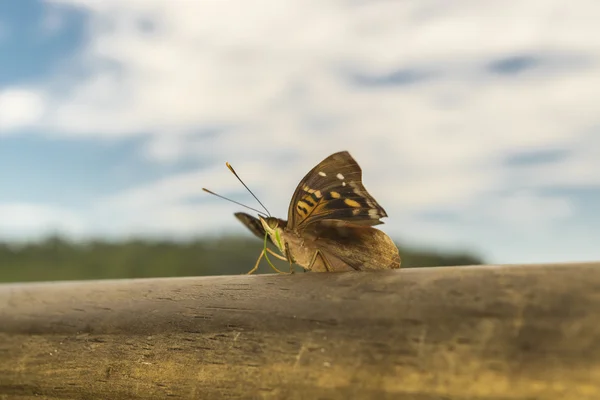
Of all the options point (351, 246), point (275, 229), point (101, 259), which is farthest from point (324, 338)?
point (101, 259)

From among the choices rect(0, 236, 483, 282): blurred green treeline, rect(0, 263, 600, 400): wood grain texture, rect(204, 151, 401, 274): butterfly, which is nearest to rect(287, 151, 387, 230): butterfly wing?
rect(204, 151, 401, 274): butterfly

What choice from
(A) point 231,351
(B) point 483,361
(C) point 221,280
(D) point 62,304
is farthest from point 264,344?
(D) point 62,304

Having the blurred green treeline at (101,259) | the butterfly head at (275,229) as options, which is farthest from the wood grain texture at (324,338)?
the blurred green treeline at (101,259)

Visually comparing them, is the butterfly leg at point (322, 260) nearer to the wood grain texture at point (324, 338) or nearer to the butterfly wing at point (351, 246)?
the butterfly wing at point (351, 246)

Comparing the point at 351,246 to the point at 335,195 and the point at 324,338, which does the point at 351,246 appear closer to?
the point at 335,195

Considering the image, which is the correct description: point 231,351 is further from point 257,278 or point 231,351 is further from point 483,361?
point 483,361

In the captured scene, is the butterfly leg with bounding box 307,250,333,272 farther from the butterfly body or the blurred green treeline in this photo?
the blurred green treeline

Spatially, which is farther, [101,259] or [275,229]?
[101,259]
